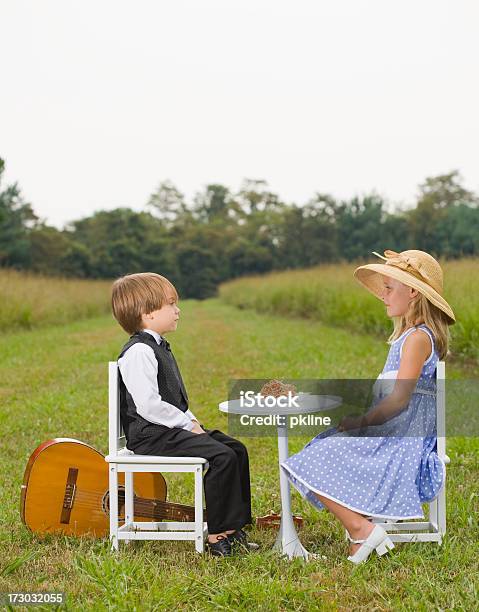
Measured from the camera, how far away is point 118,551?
365 centimetres

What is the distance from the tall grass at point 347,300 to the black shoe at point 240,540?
6.66 meters

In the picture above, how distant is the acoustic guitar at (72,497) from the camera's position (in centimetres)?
397

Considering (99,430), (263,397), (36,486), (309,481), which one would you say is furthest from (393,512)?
(99,430)

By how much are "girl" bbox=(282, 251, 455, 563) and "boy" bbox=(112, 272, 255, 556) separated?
290mm

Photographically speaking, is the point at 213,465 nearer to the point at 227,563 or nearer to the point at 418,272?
the point at 227,563

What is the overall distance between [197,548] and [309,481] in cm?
58

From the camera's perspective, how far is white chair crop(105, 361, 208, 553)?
11.8 feet

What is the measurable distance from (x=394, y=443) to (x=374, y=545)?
1.42 feet

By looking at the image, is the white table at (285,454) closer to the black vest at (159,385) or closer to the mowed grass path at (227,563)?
the mowed grass path at (227,563)

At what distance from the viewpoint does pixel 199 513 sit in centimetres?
363

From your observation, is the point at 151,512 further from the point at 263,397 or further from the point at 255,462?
the point at 255,462

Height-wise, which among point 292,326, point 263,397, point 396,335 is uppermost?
point 396,335

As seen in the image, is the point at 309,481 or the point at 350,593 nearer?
the point at 350,593

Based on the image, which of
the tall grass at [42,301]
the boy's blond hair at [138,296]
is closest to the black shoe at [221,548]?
the boy's blond hair at [138,296]
